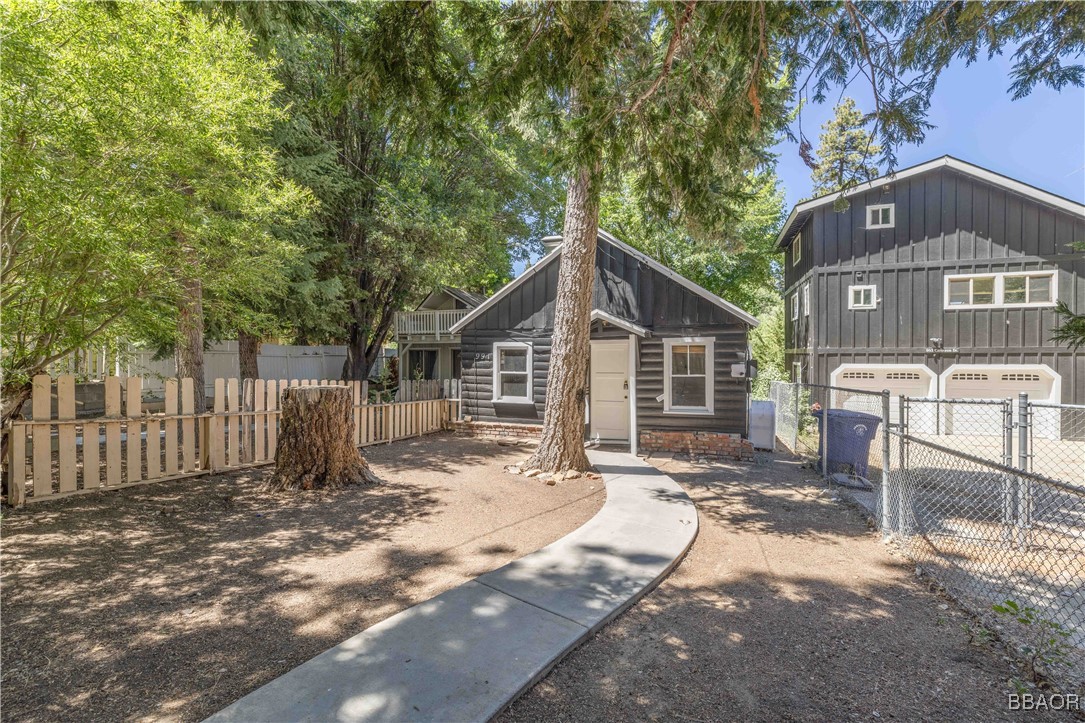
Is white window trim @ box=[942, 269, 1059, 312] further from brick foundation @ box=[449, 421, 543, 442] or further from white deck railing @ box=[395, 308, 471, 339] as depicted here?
white deck railing @ box=[395, 308, 471, 339]

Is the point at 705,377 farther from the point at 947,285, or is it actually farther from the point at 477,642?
the point at 947,285

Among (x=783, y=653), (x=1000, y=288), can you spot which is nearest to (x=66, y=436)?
(x=783, y=653)

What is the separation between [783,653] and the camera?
9.55 ft

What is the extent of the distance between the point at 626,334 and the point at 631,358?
0.87 metres

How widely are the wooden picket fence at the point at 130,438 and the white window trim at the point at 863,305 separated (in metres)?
13.9

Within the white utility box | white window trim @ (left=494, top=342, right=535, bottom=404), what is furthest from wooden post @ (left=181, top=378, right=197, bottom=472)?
the white utility box

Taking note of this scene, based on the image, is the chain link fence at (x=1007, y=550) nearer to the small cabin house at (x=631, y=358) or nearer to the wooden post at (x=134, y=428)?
the small cabin house at (x=631, y=358)

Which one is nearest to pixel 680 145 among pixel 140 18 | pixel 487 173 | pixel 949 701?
pixel 949 701

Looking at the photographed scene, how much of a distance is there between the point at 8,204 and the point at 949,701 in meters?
7.40

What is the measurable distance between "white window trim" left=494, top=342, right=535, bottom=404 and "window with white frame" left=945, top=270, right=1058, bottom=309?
39.4 feet

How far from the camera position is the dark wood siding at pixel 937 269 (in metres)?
13.0

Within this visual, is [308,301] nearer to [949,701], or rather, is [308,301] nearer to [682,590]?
[682,590]

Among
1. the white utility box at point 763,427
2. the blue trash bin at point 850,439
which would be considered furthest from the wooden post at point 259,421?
the white utility box at point 763,427

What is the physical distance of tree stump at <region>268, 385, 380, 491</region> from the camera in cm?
621
